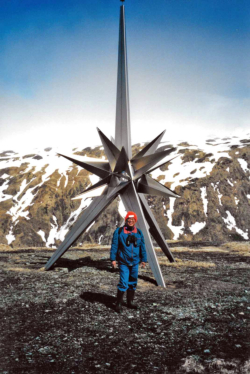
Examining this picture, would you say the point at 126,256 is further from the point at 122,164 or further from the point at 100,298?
the point at 122,164

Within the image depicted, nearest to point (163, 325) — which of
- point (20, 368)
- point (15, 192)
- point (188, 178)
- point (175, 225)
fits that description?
point (20, 368)

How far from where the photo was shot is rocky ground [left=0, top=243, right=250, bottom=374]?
5.73 m

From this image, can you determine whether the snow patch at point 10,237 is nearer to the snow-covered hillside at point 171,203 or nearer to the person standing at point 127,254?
the snow-covered hillside at point 171,203

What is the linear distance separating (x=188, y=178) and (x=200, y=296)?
142m

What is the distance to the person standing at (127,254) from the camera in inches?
345

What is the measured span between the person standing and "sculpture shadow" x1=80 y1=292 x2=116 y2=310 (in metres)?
0.73

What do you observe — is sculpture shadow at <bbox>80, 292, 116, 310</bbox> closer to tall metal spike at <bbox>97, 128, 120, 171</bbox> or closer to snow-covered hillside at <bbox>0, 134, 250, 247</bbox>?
tall metal spike at <bbox>97, 128, 120, 171</bbox>

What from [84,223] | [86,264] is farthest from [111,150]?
[86,264]

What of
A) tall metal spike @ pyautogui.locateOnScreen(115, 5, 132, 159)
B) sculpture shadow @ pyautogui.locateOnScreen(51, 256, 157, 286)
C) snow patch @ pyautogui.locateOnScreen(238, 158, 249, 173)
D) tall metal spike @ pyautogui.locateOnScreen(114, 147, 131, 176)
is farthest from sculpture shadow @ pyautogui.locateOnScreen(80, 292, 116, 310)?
snow patch @ pyautogui.locateOnScreen(238, 158, 249, 173)

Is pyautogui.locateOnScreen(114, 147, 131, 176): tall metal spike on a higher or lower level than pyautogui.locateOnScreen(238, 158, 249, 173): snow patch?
lower

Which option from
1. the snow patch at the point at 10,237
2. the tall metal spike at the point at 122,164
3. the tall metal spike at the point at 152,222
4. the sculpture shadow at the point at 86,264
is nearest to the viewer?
the tall metal spike at the point at 122,164

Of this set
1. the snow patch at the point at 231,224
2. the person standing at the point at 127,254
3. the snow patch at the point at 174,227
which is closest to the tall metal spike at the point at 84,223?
the person standing at the point at 127,254

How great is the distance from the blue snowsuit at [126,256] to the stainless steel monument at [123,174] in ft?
13.8

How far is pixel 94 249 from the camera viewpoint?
2422 cm
